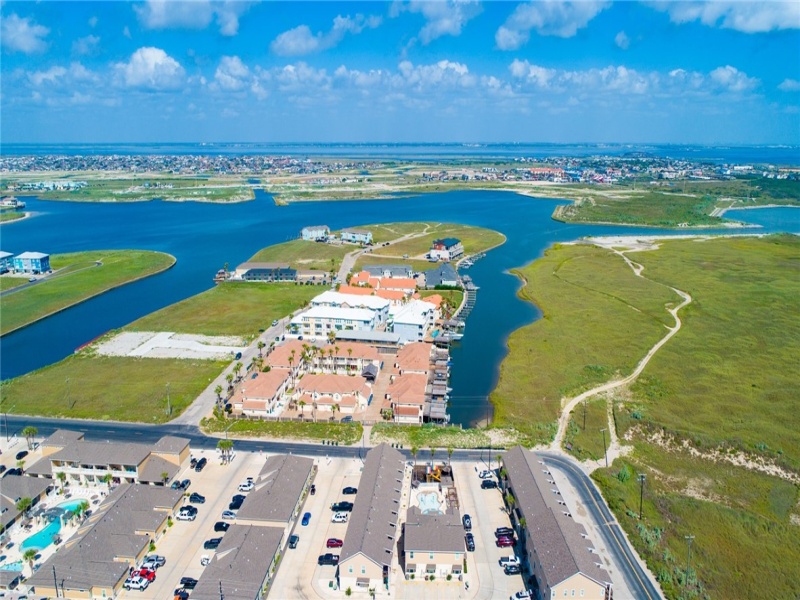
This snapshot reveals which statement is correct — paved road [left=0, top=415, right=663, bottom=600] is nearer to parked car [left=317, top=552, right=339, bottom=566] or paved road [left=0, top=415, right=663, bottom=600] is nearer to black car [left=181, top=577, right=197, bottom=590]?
parked car [left=317, top=552, right=339, bottom=566]

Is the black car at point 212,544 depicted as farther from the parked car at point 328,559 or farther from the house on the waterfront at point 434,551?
the house on the waterfront at point 434,551

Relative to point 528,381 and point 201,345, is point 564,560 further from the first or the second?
point 201,345

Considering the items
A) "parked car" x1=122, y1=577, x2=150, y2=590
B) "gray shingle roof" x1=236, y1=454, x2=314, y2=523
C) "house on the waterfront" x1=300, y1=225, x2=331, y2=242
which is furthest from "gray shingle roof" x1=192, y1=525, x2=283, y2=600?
"house on the waterfront" x1=300, y1=225, x2=331, y2=242

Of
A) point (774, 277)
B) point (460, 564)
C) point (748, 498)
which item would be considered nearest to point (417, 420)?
point (460, 564)

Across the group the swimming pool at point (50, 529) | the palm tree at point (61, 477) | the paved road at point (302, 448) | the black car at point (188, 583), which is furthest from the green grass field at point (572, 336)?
the palm tree at point (61, 477)

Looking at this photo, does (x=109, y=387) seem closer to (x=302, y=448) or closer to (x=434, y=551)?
(x=302, y=448)
